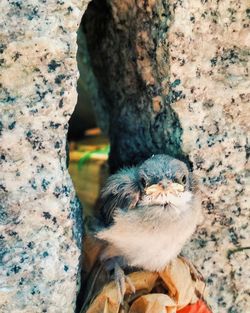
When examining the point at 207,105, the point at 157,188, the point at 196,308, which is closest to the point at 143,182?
the point at 157,188

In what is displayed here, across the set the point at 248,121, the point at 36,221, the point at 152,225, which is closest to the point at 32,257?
the point at 36,221

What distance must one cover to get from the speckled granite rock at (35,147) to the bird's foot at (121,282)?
24 cm

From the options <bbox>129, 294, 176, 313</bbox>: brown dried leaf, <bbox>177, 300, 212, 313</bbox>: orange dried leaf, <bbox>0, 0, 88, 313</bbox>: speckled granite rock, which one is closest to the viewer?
<bbox>0, 0, 88, 313</bbox>: speckled granite rock

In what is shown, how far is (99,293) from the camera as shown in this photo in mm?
1863

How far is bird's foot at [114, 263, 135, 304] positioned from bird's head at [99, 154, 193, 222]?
0.17m

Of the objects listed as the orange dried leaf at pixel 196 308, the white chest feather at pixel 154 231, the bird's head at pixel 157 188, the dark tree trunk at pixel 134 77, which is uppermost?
the dark tree trunk at pixel 134 77

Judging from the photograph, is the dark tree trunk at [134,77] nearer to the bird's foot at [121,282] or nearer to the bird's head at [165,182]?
the bird's head at [165,182]

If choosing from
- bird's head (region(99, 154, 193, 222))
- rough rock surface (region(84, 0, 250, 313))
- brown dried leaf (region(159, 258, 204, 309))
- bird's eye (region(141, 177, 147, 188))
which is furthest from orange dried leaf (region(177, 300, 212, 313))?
bird's eye (region(141, 177, 147, 188))

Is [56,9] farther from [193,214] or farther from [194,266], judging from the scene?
[194,266]

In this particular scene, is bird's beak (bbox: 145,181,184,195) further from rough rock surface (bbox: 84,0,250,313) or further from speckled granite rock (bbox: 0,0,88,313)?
speckled granite rock (bbox: 0,0,88,313)

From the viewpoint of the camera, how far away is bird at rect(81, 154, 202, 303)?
1.86 m

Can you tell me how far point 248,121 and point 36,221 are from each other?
0.77 meters

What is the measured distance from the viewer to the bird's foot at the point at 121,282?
1846 millimetres

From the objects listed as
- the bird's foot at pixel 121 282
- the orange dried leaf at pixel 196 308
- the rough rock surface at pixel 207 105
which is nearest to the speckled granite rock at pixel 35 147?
the bird's foot at pixel 121 282
